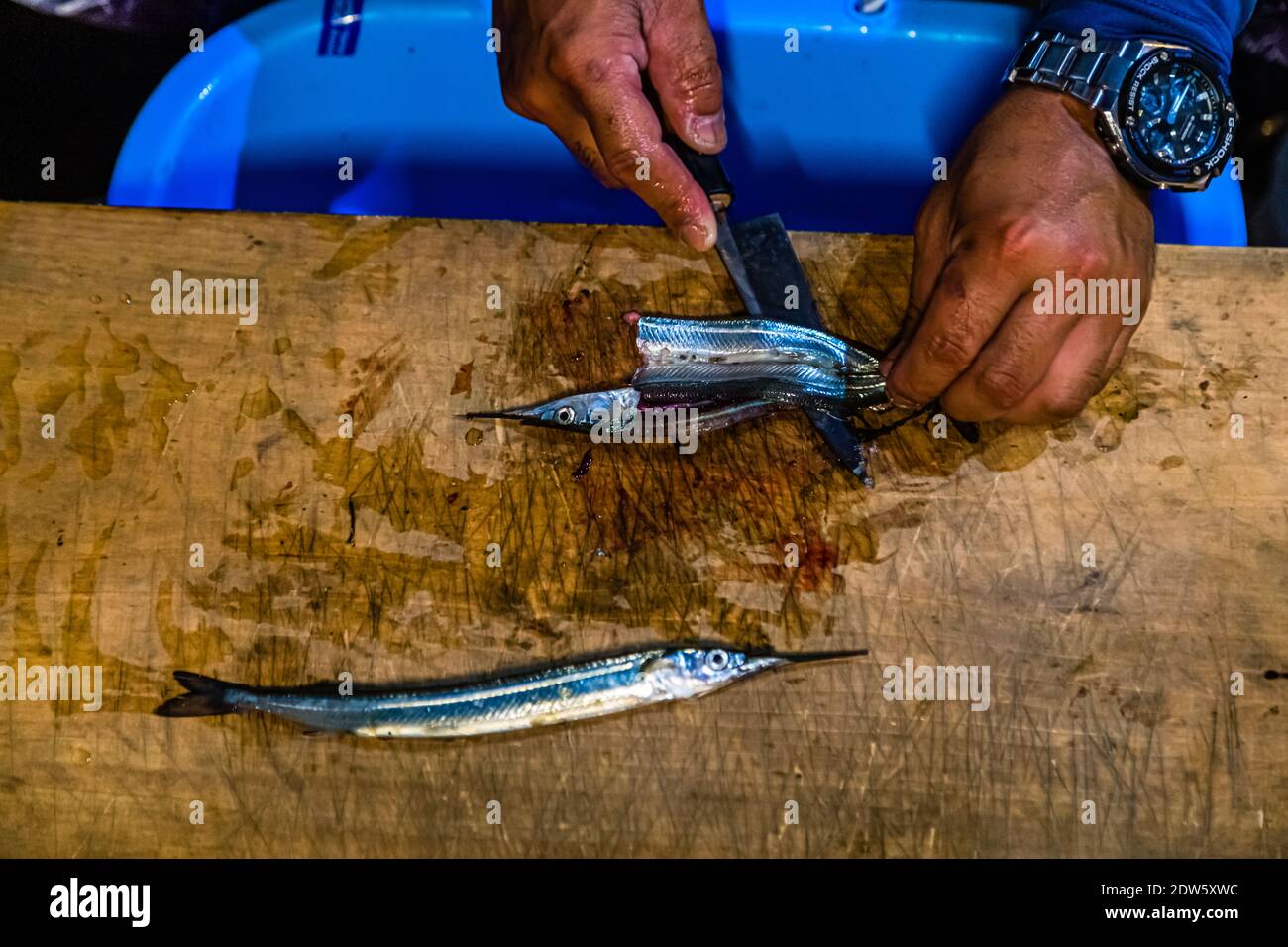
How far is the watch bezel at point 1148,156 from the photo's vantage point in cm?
242

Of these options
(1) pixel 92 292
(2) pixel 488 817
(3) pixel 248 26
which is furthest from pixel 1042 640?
(3) pixel 248 26

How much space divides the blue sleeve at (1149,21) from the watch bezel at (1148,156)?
0.07 m

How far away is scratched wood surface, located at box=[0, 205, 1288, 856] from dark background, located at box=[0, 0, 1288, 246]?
1727 mm

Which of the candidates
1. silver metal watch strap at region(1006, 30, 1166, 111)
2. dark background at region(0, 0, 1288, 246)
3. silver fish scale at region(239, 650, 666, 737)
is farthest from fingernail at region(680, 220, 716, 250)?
dark background at region(0, 0, 1288, 246)

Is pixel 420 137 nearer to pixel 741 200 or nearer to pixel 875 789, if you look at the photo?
pixel 741 200

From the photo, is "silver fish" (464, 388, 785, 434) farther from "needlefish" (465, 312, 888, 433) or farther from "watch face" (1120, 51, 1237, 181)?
"watch face" (1120, 51, 1237, 181)

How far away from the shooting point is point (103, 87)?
13.9 feet

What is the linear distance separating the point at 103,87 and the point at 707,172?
3.45 metres

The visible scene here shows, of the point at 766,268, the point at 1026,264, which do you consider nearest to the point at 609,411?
the point at 766,268

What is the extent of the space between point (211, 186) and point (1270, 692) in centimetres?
396

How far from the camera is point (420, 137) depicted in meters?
3.33

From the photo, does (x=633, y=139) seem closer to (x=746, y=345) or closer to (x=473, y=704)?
(x=746, y=345)

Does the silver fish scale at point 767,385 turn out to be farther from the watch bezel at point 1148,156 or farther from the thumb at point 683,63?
the watch bezel at point 1148,156

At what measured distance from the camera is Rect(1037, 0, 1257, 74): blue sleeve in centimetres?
256
